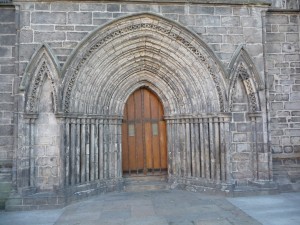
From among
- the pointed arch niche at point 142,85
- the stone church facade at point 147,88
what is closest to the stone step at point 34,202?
the stone church facade at point 147,88

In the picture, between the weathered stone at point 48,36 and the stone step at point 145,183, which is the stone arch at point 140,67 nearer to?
the weathered stone at point 48,36

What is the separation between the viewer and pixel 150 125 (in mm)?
6871

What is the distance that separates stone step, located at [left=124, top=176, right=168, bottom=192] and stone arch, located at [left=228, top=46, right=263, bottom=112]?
2405mm

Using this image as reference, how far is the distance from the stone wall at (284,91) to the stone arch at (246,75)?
64 centimetres

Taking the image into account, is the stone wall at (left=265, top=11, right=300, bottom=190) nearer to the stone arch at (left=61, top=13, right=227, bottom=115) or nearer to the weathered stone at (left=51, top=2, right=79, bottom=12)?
the stone arch at (left=61, top=13, right=227, bottom=115)

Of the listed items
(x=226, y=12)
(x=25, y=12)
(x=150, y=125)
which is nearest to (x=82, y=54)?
(x=25, y=12)

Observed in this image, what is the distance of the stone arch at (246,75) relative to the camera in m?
5.86

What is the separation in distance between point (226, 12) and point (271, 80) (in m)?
1.88

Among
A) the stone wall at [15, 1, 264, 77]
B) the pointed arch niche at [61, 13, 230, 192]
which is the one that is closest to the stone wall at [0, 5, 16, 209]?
the stone wall at [15, 1, 264, 77]

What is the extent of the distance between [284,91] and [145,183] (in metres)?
3.91

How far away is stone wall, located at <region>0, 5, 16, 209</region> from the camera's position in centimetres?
561

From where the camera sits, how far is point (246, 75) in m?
5.93

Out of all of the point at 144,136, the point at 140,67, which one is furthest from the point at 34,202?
the point at 140,67

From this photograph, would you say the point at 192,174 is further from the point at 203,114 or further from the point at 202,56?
the point at 202,56
